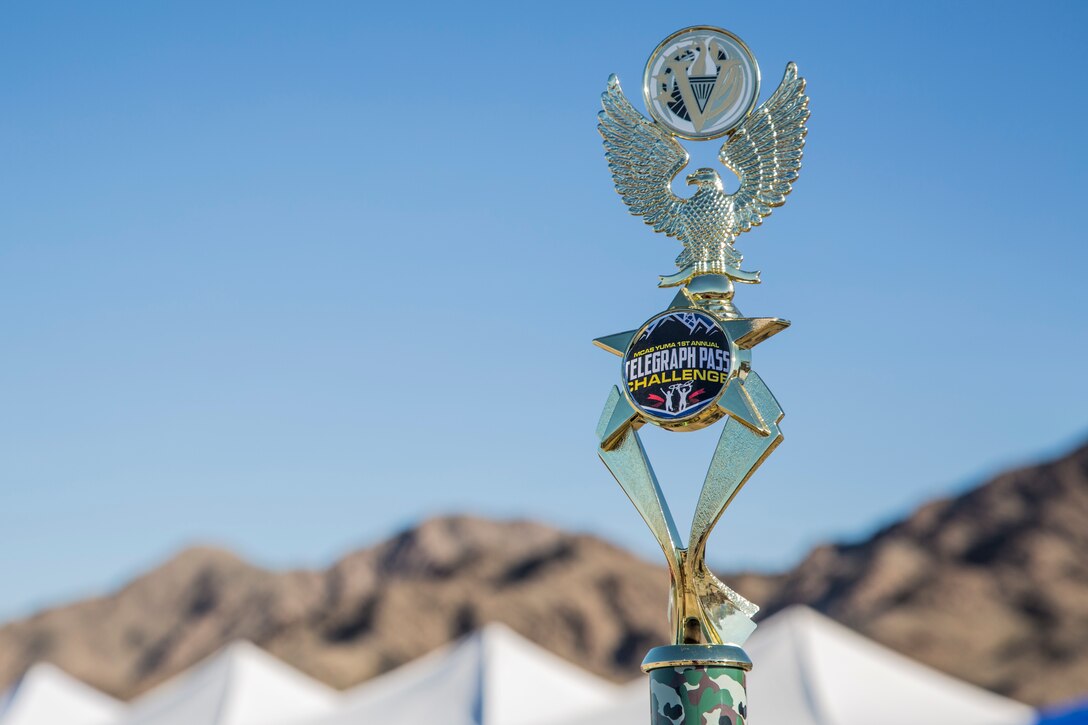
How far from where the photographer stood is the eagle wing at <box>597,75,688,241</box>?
6.53 m

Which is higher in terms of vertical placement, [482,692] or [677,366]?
[482,692]

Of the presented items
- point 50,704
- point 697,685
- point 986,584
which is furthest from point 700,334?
point 986,584

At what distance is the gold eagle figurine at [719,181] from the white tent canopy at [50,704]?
804 inches

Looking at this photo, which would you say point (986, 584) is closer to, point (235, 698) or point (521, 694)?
point (521, 694)

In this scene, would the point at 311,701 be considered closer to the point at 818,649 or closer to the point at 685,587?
the point at 818,649

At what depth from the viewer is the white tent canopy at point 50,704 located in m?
24.6

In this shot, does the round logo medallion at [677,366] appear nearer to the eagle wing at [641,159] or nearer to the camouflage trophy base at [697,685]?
the eagle wing at [641,159]

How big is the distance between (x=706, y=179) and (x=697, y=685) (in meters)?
2.29

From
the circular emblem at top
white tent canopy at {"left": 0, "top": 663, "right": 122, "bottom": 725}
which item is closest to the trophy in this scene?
the circular emblem at top

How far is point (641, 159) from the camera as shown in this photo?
668 cm

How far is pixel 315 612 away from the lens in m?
54.7

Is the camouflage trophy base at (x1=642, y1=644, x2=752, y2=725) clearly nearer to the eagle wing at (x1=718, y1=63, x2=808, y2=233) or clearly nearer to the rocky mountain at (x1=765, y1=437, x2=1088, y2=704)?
the eagle wing at (x1=718, y1=63, x2=808, y2=233)

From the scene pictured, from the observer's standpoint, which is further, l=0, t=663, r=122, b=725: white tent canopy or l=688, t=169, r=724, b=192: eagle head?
l=0, t=663, r=122, b=725: white tent canopy

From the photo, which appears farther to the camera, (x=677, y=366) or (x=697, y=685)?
(x=677, y=366)
